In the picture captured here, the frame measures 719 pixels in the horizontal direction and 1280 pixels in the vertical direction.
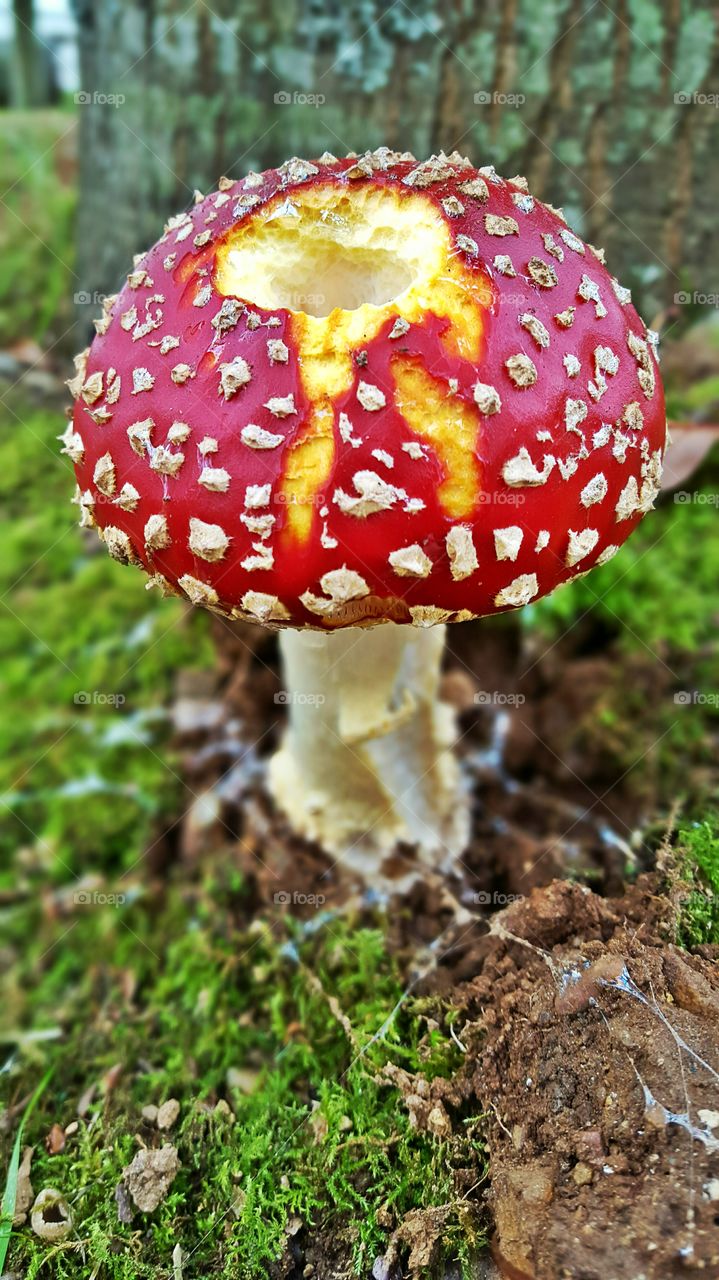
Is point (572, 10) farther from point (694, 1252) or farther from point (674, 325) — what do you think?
point (694, 1252)

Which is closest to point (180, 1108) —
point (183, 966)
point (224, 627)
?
point (183, 966)

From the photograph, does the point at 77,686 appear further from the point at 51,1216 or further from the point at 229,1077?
the point at 51,1216

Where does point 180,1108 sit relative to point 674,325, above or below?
below

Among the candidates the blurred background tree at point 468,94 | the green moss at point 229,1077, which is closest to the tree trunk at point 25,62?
the blurred background tree at point 468,94
